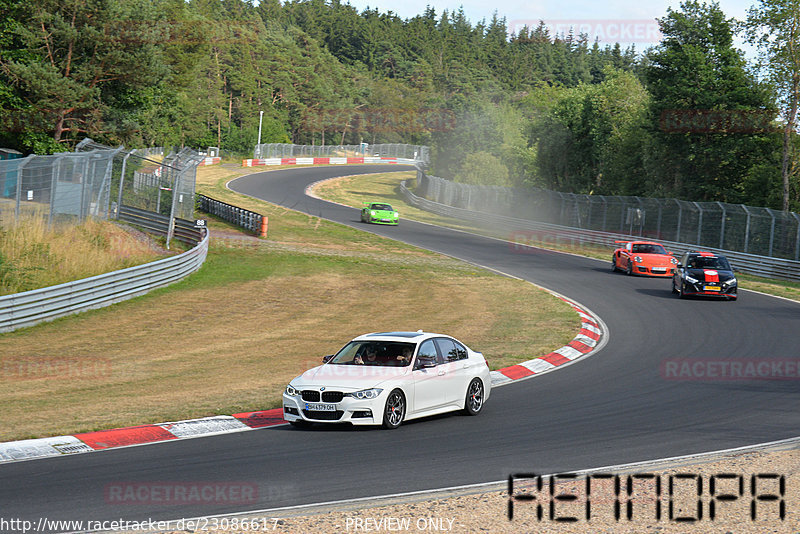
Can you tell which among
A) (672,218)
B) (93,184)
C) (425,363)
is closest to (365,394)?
(425,363)

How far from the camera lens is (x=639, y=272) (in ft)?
110

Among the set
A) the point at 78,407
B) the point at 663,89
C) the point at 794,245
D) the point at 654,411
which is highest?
the point at 663,89

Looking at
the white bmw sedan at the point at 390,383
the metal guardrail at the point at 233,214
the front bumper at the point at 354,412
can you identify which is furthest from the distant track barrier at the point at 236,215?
the front bumper at the point at 354,412

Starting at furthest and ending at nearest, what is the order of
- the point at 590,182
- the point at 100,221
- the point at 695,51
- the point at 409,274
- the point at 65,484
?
1. the point at 590,182
2. the point at 695,51
3. the point at 409,274
4. the point at 100,221
5. the point at 65,484

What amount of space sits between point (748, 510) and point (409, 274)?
2497 cm

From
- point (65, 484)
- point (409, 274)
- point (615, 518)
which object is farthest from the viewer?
point (409, 274)

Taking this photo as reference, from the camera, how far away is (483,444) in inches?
414

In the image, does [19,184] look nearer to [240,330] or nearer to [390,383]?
[240,330]

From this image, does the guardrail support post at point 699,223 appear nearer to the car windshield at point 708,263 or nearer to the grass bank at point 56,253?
the car windshield at point 708,263

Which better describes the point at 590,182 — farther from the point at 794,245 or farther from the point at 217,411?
the point at 217,411

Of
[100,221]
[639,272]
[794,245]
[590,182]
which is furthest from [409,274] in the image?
[590,182]

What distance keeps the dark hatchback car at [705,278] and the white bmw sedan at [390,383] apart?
1622 cm

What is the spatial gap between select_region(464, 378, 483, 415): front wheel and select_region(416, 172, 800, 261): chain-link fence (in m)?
26.0

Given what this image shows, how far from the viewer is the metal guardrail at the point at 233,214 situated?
4197cm
